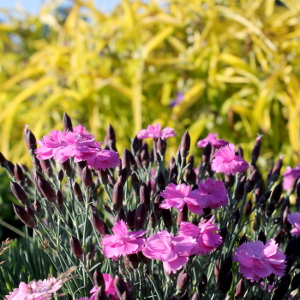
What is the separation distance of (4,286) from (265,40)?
165 cm

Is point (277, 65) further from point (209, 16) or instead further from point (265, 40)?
point (209, 16)

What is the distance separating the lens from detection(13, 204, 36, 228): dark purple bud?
2.08 ft

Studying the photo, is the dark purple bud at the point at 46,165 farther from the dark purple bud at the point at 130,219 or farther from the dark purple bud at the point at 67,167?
the dark purple bud at the point at 130,219

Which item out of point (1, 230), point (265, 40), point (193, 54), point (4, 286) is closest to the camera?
point (4, 286)

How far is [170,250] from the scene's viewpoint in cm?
53

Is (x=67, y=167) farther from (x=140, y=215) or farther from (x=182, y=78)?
(x=182, y=78)

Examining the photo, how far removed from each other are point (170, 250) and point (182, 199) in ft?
0.32

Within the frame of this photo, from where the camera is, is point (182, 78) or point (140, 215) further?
point (182, 78)

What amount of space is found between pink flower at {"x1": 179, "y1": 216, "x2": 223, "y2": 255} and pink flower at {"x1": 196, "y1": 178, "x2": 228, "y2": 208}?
54mm

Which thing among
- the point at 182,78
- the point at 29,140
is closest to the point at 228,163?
the point at 29,140

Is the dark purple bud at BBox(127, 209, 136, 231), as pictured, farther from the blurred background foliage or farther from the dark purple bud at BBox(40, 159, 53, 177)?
the blurred background foliage

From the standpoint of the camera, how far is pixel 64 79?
229cm

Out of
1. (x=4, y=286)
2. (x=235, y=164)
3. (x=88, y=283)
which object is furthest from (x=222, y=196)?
(x=4, y=286)

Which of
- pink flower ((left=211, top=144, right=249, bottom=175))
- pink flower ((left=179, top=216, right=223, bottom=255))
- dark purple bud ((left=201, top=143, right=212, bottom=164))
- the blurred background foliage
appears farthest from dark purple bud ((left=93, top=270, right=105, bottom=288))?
the blurred background foliage
